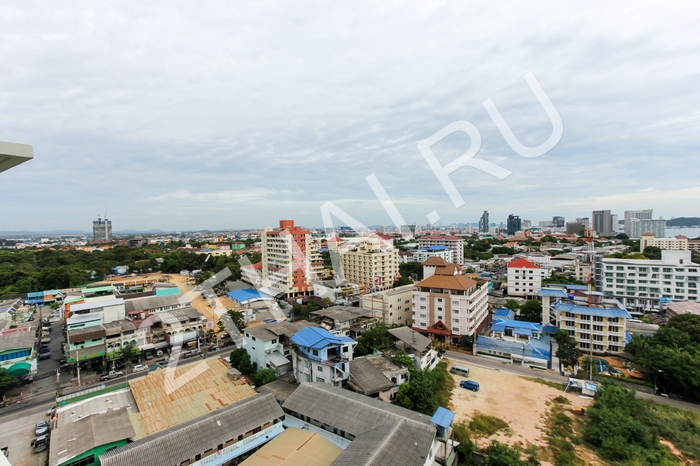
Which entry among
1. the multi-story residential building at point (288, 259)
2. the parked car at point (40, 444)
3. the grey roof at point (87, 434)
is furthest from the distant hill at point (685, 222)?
the parked car at point (40, 444)

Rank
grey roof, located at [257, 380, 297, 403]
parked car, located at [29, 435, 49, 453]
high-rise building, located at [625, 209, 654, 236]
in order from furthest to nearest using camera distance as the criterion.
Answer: high-rise building, located at [625, 209, 654, 236] < grey roof, located at [257, 380, 297, 403] < parked car, located at [29, 435, 49, 453]

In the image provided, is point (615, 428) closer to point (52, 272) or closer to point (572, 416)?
point (572, 416)

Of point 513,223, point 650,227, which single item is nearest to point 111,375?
point 650,227

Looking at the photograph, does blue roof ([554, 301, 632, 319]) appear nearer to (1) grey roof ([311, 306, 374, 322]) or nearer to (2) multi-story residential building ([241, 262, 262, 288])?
(1) grey roof ([311, 306, 374, 322])

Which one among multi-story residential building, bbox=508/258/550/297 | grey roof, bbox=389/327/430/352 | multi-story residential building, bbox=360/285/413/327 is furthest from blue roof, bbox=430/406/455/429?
multi-story residential building, bbox=508/258/550/297

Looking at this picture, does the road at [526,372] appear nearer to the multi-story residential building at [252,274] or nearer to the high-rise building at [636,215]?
the multi-story residential building at [252,274]

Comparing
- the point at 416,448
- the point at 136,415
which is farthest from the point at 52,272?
the point at 416,448
